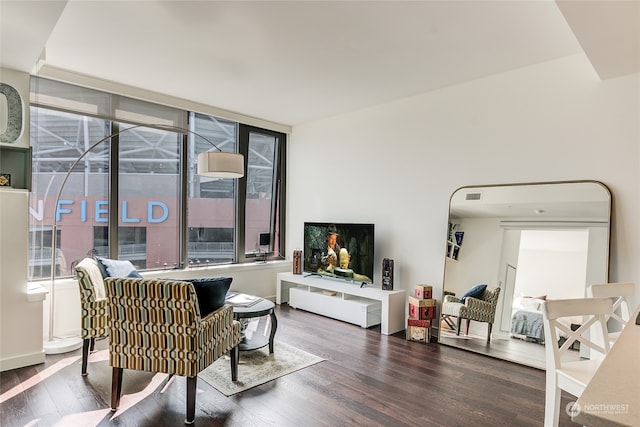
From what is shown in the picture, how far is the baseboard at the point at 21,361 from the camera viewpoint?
2986mm

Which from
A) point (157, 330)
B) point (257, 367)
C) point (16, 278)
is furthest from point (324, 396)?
point (16, 278)

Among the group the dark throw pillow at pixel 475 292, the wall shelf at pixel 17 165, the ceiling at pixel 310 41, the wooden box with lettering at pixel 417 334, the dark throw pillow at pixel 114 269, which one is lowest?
the wooden box with lettering at pixel 417 334

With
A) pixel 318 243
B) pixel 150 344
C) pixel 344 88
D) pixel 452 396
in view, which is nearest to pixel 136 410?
pixel 150 344

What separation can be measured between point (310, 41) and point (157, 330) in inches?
95.8

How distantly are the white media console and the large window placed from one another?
3.07 ft

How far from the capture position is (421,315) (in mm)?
3938

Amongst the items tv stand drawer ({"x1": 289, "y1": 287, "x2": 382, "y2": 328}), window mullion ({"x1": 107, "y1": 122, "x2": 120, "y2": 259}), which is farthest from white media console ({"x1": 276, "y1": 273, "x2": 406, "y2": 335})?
window mullion ({"x1": 107, "y1": 122, "x2": 120, "y2": 259})

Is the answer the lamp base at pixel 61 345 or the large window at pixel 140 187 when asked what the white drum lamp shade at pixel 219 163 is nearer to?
the large window at pixel 140 187

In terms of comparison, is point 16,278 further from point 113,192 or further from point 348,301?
point 348,301

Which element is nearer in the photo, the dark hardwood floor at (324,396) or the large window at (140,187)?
the dark hardwood floor at (324,396)

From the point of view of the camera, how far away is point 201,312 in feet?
8.27

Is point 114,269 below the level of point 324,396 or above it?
above

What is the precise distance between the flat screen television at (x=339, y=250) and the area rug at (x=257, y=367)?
1.44 metres

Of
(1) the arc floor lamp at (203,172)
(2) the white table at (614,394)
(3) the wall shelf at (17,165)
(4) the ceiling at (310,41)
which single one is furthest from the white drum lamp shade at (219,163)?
(2) the white table at (614,394)
